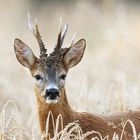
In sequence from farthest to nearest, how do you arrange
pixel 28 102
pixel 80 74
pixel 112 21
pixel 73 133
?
pixel 112 21 < pixel 80 74 < pixel 28 102 < pixel 73 133

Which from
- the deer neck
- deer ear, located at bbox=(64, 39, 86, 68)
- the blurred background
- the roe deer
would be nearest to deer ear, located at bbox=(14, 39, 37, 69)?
the roe deer

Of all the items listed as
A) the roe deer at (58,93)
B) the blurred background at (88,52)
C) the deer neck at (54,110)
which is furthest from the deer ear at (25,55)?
the blurred background at (88,52)

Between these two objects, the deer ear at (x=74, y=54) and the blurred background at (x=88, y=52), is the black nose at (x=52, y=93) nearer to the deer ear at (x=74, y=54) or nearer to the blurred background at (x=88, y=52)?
the deer ear at (x=74, y=54)

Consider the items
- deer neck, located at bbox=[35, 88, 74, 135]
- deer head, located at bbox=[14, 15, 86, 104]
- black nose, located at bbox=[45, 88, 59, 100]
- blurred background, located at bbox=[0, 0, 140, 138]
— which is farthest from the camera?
blurred background, located at bbox=[0, 0, 140, 138]

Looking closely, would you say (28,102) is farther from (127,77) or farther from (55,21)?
(55,21)

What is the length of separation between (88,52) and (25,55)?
9.27 m

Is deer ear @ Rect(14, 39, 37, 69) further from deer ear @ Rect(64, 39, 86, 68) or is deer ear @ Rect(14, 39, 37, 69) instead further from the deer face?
deer ear @ Rect(64, 39, 86, 68)

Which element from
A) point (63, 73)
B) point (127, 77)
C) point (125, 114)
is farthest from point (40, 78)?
point (127, 77)

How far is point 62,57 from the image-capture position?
10.8m

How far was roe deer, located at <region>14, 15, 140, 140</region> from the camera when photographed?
10.5 meters

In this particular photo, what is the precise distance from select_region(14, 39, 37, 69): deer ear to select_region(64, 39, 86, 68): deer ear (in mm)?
334

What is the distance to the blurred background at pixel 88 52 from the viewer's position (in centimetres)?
1442

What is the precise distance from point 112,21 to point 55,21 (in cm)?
319

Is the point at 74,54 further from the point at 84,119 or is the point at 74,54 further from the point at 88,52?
the point at 88,52
